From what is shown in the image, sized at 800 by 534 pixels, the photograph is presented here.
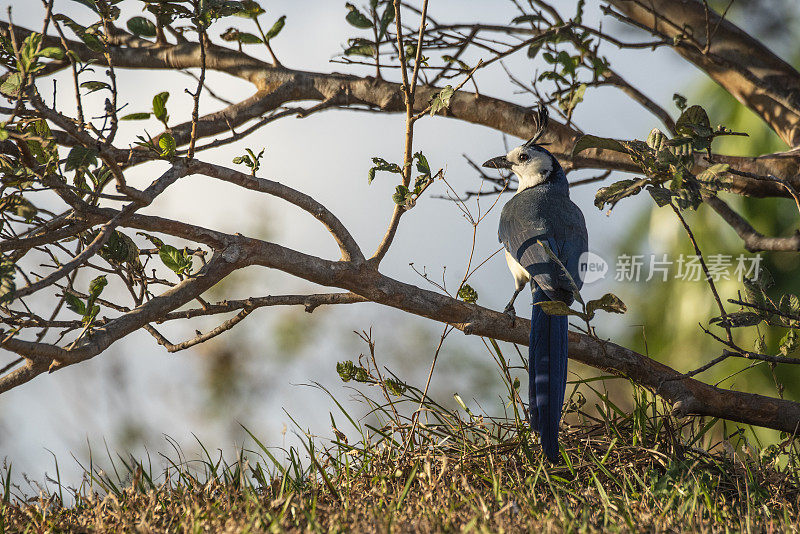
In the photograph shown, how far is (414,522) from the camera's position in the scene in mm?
2402

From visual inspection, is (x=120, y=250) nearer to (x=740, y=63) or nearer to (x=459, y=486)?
(x=459, y=486)

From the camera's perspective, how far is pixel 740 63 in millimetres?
4613

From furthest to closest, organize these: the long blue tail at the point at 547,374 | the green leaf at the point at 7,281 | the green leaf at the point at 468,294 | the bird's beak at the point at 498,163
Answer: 1. the bird's beak at the point at 498,163
2. the green leaf at the point at 468,294
3. the long blue tail at the point at 547,374
4. the green leaf at the point at 7,281

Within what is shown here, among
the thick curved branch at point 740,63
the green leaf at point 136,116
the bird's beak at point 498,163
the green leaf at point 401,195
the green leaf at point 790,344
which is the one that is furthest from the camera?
the bird's beak at point 498,163

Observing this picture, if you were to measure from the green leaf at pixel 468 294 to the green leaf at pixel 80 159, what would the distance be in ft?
6.33

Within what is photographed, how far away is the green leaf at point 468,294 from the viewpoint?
12.4 feet

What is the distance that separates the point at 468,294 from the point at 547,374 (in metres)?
0.73

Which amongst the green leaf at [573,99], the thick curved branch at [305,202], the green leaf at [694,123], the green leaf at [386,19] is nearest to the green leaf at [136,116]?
the thick curved branch at [305,202]

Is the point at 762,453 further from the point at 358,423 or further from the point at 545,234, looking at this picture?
the point at 358,423

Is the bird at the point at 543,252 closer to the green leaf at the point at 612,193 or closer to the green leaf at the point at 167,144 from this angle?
the green leaf at the point at 612,193

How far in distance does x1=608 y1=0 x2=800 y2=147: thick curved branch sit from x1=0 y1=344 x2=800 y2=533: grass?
201cm

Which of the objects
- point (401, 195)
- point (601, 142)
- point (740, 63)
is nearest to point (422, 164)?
point (401, 195)

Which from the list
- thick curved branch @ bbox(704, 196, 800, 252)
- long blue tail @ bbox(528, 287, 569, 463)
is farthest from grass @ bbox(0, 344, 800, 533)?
thick curved branch @ bbox(704, 196, 800, 252)

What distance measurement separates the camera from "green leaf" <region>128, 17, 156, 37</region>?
12.5 ft
